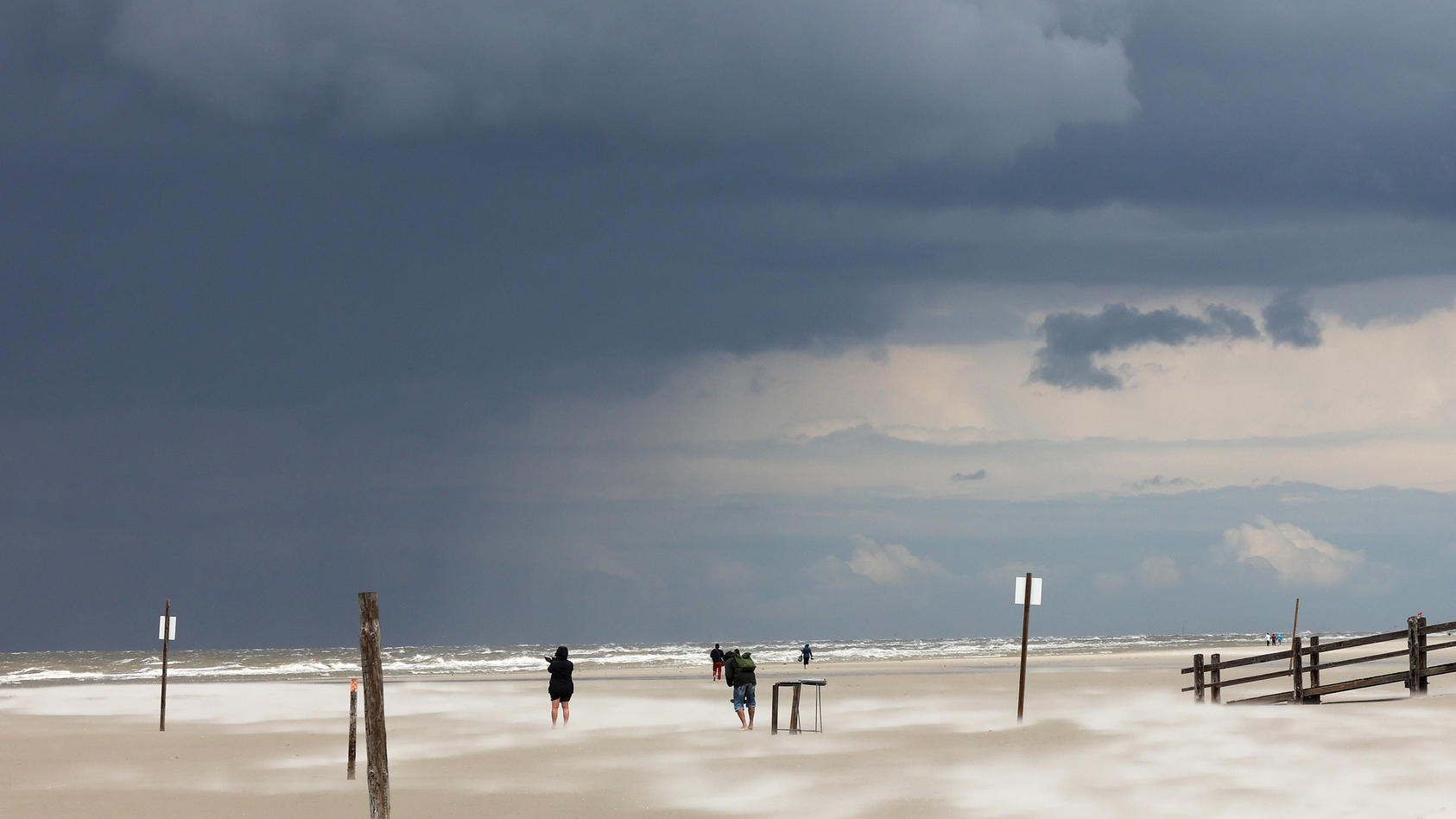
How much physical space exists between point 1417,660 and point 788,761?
14121 millimetres

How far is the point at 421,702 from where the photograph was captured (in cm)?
4306

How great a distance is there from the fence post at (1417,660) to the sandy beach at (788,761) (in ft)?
2.10

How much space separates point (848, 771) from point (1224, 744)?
246 inches

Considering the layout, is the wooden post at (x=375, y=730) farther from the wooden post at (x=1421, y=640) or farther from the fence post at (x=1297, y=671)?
the wooden post at (x=1421, y=640)

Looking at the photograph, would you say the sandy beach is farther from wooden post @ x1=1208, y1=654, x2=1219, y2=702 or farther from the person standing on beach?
the person standing on beach

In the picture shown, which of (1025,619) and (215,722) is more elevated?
(1025,619)

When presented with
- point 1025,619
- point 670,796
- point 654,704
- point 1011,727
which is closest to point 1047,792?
point 670,796

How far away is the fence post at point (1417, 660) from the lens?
2686cm

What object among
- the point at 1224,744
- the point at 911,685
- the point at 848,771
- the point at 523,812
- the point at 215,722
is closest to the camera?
the point at 523,812

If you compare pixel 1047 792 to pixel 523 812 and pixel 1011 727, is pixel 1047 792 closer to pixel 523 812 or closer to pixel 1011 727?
pixel 523 812

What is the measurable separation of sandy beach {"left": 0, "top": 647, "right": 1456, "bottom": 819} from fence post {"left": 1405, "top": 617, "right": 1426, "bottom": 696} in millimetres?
641

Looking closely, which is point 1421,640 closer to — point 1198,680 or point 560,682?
point 1198,680

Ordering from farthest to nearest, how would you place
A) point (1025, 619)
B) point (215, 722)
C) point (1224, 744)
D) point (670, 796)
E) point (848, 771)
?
point (215, 722) < point (1025, 619) < point (1224, 744) < point (848, 771) < point (670, 796)

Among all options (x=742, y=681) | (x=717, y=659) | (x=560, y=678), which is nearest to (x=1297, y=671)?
(x=742, y=681)
